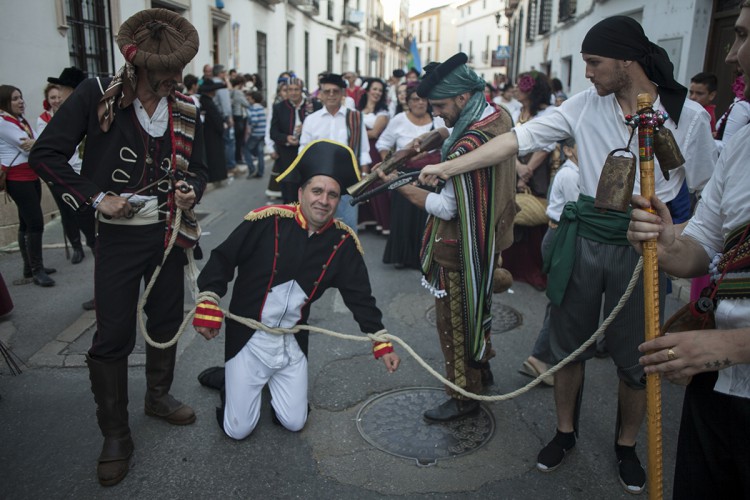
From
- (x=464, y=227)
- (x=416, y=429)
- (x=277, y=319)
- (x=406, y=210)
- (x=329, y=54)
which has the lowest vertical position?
(x=329, y=54)

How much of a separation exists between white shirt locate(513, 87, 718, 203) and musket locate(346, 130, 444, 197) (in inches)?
36.1

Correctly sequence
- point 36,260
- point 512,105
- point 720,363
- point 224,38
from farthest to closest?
point 224,38 < point 512,105 < point 36,260 < point 720,363

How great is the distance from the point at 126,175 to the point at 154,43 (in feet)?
2.15

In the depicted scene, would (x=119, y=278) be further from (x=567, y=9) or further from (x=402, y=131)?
(x=567, y=9)

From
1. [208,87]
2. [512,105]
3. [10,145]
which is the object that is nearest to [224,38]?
[208,87]

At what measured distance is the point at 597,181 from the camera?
109 inches

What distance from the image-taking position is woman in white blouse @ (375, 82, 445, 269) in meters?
6.72

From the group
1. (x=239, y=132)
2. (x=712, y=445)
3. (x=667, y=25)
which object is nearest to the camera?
(x=712, y=445)

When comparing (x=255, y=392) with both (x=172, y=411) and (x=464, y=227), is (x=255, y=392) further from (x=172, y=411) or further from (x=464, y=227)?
(x=464, y=227)

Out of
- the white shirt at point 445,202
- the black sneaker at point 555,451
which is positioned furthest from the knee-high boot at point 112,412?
the black sneaker at point 555,451

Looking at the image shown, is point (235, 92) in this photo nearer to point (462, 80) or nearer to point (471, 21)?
point (462, 80)

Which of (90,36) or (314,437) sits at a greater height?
(90,36)

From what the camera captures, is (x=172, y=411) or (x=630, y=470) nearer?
(x=630, y=470)

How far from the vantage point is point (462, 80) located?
10.2ft
